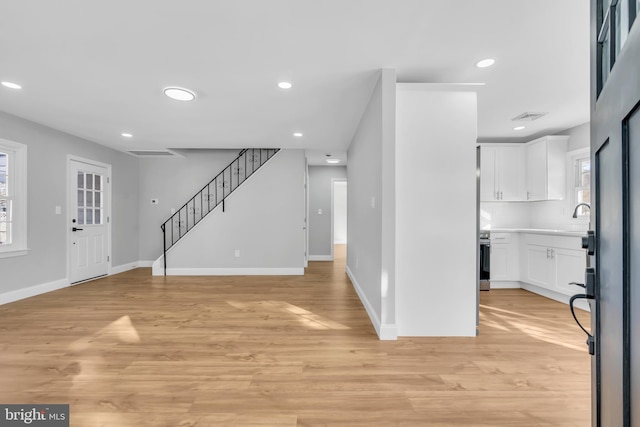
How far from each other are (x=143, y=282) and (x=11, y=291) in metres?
1.55

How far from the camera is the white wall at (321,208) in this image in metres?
7.55

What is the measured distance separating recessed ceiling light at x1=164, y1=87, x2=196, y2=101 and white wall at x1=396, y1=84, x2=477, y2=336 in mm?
2201

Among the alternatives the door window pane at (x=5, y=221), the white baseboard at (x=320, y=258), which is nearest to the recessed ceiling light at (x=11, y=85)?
the door window pane at (x=5, y=221)

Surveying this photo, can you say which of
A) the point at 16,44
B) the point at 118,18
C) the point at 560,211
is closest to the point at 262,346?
the point at 118,18

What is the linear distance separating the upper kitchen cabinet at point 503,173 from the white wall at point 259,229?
10.9 ft

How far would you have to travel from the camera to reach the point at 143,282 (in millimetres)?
4902

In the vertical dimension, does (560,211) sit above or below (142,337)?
above

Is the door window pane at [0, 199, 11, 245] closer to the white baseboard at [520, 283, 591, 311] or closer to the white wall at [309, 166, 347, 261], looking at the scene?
the white wall at [309, 166, 347, 261]

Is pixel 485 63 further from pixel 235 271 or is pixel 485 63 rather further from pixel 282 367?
pixel 235 271

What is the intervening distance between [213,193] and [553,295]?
621cm

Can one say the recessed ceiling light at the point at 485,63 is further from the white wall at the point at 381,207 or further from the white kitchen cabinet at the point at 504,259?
the white kitchen cabinet at the point at 504,259

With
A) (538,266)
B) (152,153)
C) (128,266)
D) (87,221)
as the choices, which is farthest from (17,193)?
(538,266)

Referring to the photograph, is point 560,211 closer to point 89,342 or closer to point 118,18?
point 118,18

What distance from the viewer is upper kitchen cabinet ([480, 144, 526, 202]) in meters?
4.76
